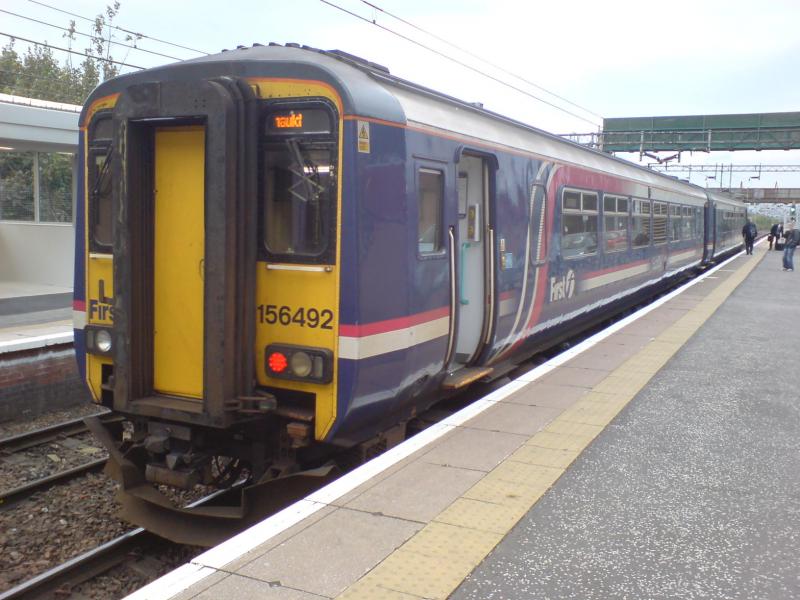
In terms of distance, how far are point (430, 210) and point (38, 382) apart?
5.65 metres

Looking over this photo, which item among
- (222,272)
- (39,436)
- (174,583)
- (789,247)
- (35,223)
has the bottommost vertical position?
(39,436)

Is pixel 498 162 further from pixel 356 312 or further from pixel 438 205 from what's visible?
pixel 356 312

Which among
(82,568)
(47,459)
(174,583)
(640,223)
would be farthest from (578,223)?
(174,583)

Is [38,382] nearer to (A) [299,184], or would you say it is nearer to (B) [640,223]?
(A) [299,184]

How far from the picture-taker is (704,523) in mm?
4066

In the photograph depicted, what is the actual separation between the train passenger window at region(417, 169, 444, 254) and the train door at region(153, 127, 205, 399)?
1570mm

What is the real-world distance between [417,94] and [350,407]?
255 cm

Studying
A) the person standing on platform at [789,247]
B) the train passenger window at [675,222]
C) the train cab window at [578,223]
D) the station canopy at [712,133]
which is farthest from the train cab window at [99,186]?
the station canopy at [712,133]

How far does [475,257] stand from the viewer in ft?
22.3

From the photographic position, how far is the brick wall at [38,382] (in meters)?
8.34

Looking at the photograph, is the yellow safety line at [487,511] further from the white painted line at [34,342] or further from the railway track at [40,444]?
the white painted line at [34,342]

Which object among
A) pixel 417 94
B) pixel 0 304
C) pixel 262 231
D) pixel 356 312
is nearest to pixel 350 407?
pixel 356 312

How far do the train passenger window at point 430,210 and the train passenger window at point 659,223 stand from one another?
10.4m

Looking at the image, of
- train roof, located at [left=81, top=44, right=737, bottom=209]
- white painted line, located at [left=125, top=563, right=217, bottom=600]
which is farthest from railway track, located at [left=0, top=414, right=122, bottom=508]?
train roof, located at [left=81, top=44, right=737, bottom=209]
